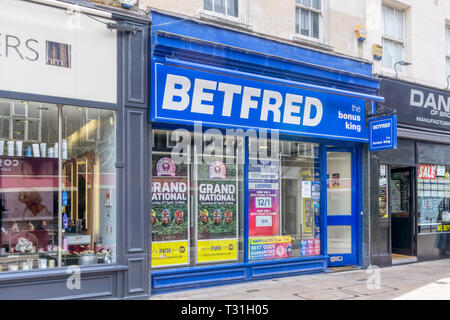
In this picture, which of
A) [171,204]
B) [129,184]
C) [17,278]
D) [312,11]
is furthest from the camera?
[312,11]

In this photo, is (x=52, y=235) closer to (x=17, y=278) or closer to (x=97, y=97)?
(x=17, y=278)

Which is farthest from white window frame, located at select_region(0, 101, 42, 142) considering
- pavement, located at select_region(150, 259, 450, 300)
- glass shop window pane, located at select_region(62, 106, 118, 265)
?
pavement, located at select_region(150, 259, 450, 300)

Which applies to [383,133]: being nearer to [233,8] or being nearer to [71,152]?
[233,8]

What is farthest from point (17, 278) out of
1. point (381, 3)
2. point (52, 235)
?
point (381, 3)

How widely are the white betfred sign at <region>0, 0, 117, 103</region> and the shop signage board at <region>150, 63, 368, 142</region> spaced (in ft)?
2.83

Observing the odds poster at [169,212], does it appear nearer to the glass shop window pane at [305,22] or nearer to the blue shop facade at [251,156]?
the blue shop facade at [251,156]

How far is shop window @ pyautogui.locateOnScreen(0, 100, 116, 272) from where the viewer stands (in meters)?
6.46

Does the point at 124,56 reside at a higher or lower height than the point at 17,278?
higher

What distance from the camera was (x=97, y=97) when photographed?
6875 mm

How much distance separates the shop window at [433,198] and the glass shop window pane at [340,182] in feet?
8.00

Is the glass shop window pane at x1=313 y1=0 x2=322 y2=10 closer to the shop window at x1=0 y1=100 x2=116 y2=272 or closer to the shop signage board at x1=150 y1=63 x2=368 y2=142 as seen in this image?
the shop signage board at x1=150 y1=63 x2=368 y2=142

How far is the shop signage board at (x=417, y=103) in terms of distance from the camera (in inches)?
417

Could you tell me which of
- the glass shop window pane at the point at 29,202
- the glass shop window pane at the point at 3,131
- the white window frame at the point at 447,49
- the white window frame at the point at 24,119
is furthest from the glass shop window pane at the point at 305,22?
the glass shop window pane at the point at 3,131
